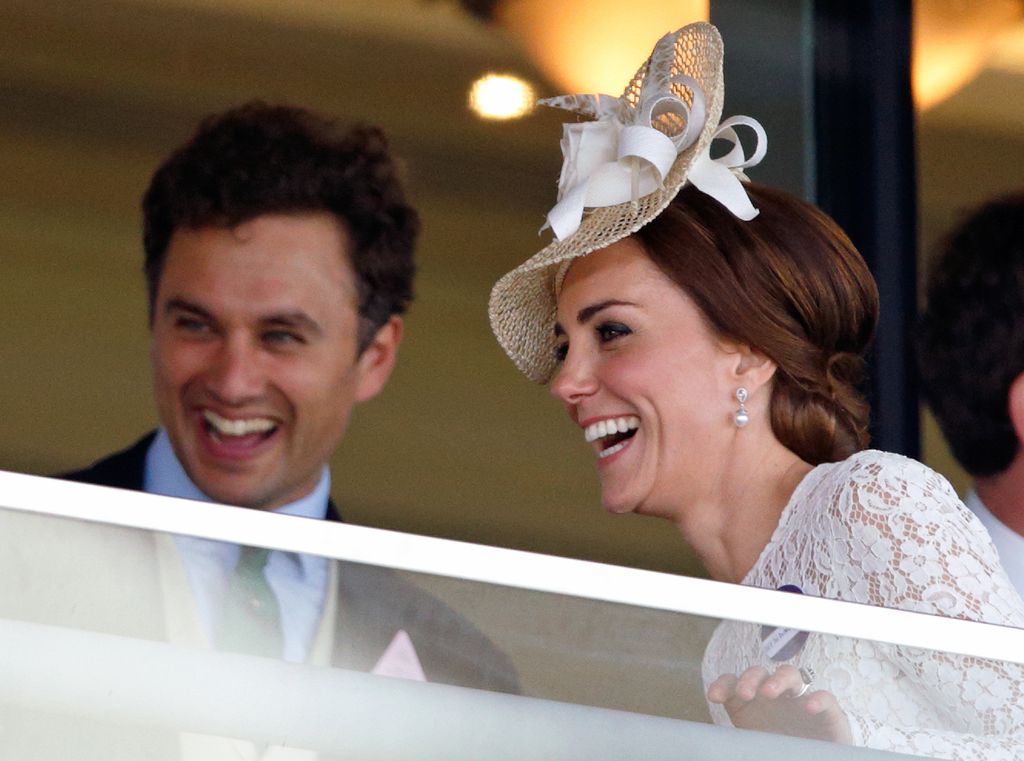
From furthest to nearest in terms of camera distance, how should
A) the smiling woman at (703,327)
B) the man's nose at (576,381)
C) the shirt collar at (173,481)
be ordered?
the shirt collar at (173,481)
the man's nose at (576,381)
the smiling woman at (703,327)

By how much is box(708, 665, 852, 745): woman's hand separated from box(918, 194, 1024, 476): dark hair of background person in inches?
69.9

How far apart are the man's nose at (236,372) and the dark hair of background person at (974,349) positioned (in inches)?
42.4

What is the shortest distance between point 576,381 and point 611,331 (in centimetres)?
7

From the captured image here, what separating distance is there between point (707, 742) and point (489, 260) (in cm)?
184

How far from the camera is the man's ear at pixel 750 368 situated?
1564 millimetres

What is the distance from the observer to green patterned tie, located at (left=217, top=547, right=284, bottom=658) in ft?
2.27

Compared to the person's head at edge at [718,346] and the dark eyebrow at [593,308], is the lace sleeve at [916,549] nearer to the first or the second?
the person's head at edge at [718,346]

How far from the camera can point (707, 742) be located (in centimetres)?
73

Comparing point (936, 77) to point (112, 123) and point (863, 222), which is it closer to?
point (863, 222)

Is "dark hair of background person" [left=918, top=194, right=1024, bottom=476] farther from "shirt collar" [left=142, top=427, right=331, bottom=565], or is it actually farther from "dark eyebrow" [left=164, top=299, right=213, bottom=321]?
"dark eyebrow" [left=164, top=299, right=213, bottom=321]

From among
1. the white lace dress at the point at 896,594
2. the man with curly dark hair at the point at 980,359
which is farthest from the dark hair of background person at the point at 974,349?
the white lace dress at the point at 896,594

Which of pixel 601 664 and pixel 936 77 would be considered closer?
pixel 601 664

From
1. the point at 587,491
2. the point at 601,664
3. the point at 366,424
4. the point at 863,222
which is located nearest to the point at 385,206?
the point at 366,424

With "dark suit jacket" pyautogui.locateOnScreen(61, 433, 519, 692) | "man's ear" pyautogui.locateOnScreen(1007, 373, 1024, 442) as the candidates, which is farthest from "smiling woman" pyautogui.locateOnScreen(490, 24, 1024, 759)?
"man's ear" pyautogui.locateOnScreen(1007, 373, 1024, 442)
